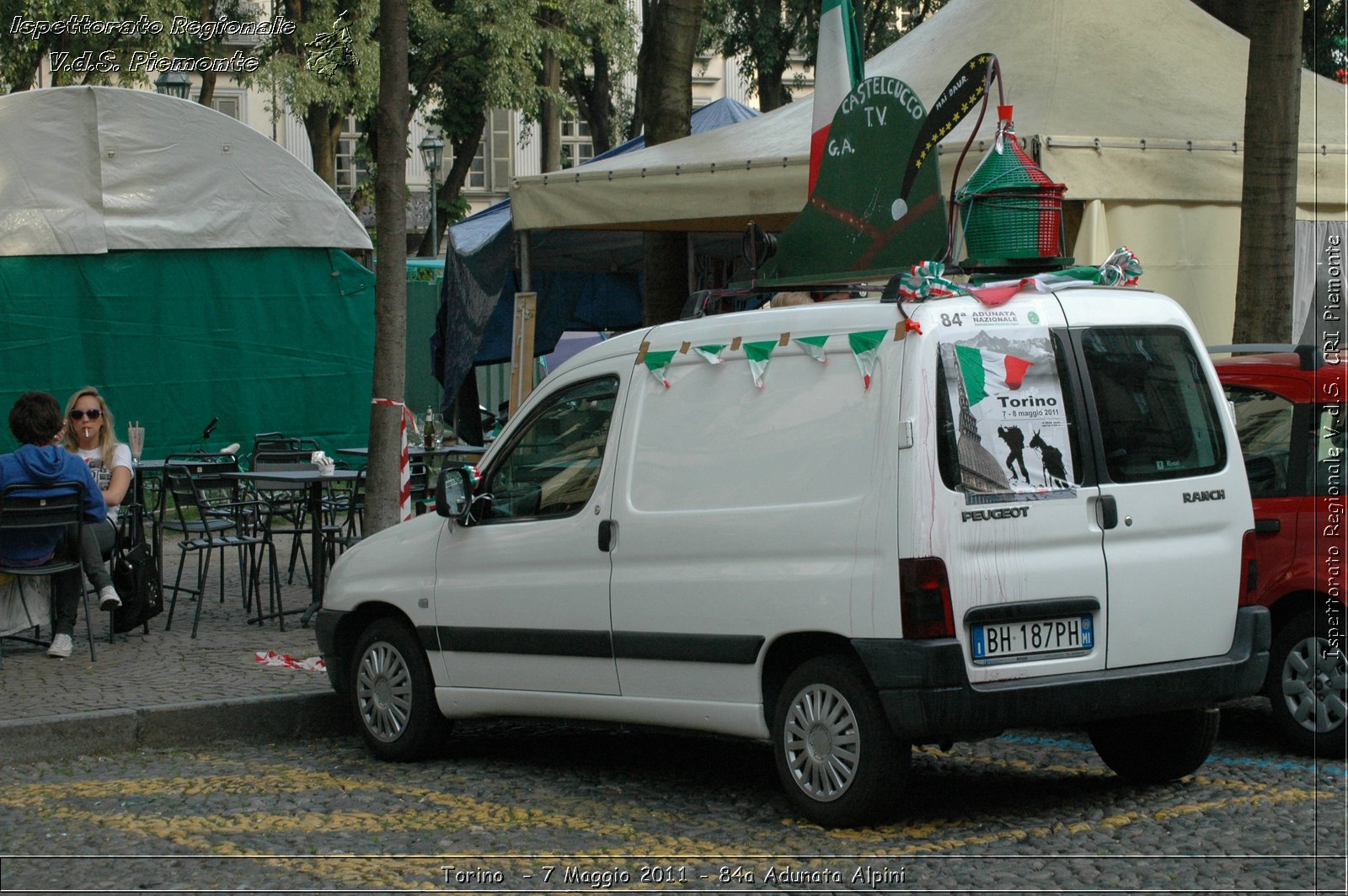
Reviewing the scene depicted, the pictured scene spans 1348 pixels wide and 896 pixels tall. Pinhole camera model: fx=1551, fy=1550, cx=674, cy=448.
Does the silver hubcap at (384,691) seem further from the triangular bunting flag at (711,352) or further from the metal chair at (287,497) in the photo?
the metal chair at (287,497)

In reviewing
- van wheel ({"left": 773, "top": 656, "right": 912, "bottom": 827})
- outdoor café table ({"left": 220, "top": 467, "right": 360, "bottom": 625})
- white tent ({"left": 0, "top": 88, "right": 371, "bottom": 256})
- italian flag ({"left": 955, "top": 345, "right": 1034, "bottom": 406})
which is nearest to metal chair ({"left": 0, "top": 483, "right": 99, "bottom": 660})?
outdoor café table ({"left": 220, "top": 467, "right": 360, "bottom": 625})

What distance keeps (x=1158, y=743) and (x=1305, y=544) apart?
3.63ft

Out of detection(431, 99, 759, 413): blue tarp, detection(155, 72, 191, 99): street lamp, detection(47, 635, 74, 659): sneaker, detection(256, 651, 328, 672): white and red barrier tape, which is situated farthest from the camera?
detection(155, 72, 191, 99): street lamp

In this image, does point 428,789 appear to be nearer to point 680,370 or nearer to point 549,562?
point 549,562

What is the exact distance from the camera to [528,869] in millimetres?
5262

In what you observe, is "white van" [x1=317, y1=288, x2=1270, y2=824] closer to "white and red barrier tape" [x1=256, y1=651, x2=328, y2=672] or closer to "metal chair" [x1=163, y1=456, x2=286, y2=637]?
"white and red barrier tape" [x1=256, y1=651, x2=328, y2=672]

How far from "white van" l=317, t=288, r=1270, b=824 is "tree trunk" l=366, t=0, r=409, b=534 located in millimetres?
3184

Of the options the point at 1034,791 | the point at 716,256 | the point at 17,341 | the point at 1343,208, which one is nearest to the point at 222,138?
the point at 17,341

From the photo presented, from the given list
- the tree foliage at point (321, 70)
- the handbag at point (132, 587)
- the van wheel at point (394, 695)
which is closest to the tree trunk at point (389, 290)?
the handbag at point (132, 587)

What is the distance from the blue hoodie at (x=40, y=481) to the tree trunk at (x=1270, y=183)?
22.9ft

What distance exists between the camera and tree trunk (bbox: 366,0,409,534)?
9297mm

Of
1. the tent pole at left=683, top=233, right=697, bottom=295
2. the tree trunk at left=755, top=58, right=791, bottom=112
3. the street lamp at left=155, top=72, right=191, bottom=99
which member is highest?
the tree trunk at left=755, top=58, right=791, bottom=112

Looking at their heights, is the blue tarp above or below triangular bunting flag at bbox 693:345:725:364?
above

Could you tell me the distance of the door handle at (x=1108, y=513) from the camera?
549 cm
